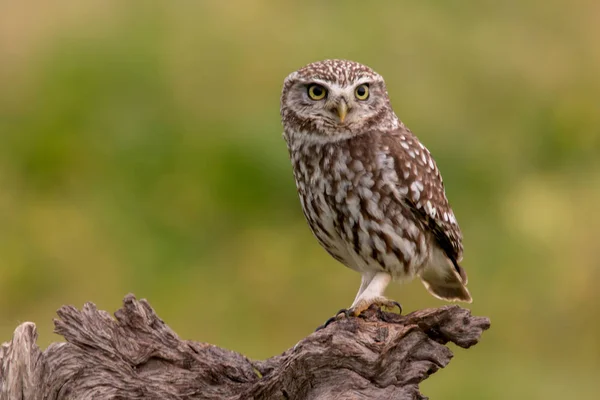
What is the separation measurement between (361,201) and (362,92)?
0.45 m

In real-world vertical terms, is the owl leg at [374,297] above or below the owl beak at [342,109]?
below

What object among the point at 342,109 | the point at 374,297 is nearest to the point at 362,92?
the point at 342,109

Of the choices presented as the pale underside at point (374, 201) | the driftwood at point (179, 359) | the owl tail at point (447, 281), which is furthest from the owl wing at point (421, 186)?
the driftwood at point (179, 359)

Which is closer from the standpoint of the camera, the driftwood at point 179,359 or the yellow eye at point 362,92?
the driftwood at point 179,359

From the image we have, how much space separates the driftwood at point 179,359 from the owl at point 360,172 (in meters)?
0.46

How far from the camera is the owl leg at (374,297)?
5004 mm

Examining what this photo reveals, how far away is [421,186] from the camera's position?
17.0 ft

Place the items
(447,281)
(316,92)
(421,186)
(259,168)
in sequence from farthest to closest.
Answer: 1. (259,168)
2. (447,281)
3. (421,186)
4. (316,92)

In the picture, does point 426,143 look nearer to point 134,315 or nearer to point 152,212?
point 152,212

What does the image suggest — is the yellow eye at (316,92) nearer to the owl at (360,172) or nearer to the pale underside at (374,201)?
the owl at (360,172)

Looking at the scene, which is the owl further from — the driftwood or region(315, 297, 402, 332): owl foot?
the driftwood

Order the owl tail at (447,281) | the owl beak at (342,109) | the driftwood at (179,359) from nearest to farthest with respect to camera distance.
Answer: the driftwood at (179,359), the owl beak at (342,109), the owl tail at (447,281)

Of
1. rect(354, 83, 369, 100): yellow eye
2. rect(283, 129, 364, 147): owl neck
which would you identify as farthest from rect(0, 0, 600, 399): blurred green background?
rect(354, 83, 369, 100): yellow eye

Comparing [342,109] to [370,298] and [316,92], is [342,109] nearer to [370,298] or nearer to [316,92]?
[316,92]
